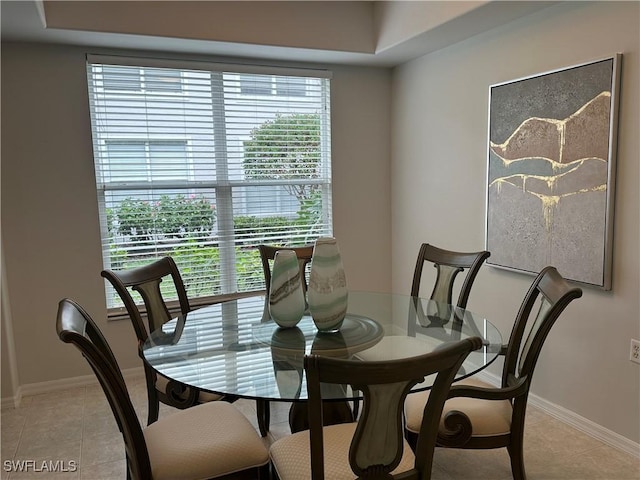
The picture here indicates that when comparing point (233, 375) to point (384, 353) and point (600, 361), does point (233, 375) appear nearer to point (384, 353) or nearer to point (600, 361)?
point (384, 353)

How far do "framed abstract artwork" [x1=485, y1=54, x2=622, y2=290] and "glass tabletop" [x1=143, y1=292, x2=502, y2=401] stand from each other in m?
0.68

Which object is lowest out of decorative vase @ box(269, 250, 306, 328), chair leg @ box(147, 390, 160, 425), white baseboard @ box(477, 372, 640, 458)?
white baseboard @ box(477, 372, 640, 458)

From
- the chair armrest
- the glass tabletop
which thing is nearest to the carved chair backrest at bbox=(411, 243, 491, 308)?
the glass tabletop

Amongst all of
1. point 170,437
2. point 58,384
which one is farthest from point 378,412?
point 58,384

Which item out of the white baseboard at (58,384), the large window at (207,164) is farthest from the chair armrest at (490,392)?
the white baseboard at (58,384)

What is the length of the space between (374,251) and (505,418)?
2342 mm

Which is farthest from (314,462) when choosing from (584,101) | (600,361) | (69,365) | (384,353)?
(69,365)

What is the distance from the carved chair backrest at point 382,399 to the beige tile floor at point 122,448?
102 centimetres

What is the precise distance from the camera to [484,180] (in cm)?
312

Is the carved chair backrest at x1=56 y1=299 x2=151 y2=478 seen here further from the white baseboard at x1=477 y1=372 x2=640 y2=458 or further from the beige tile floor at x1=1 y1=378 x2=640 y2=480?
the white baseboard at x1=477 y1=372 x2=640 y2=458

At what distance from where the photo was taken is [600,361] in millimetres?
2494

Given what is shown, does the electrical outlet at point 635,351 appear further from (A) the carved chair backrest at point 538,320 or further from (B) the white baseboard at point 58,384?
(B) the white baseboard at point 58,384

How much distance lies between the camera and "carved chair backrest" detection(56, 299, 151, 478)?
4.57 feet

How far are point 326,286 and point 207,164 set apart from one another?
6.22ft
